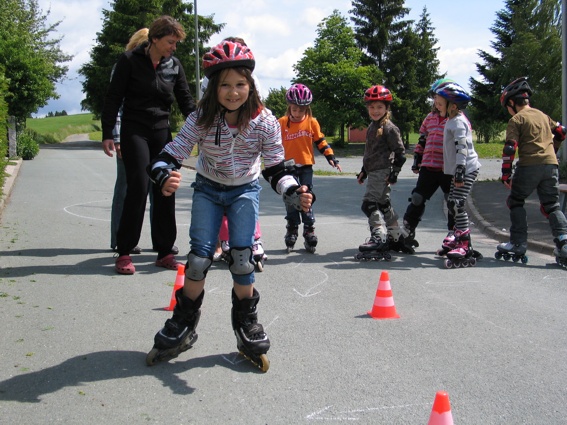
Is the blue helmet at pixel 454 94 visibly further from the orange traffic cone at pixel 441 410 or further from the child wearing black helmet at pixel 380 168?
the orange traffic cone at pixel 441 410

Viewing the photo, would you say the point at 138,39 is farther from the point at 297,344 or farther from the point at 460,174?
the point at 297,344

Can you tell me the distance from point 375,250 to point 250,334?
3.74 meters

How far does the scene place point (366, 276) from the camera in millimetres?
6582

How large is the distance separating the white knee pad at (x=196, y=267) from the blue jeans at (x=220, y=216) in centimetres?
3

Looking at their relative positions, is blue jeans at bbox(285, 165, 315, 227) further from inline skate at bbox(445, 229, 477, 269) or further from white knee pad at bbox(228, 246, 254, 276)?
white knee pad at bbox(228, 246, 254, 276)

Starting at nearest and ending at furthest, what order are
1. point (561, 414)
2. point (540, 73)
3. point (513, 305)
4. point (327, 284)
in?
point (561, 414), point (513, 305), point (327, 284), point (540, 73)

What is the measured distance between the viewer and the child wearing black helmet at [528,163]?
24.0 feet

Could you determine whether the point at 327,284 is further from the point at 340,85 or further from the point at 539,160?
the point at 340,85

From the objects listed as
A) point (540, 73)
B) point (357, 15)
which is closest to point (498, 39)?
point (357, 15)

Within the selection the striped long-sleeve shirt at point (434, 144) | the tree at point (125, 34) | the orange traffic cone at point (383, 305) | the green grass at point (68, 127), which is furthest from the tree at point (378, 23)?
the orange traffic cone at point (383, 305)

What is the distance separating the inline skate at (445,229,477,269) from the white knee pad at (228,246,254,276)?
3555mm

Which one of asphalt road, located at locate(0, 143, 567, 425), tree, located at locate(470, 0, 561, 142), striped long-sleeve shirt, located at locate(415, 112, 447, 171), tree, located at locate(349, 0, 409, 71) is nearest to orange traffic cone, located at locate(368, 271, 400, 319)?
asphalt road, located at locate(0, 143, 567, 425)

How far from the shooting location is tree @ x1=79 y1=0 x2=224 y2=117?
164ft

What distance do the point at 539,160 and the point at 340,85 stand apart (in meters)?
49.3
